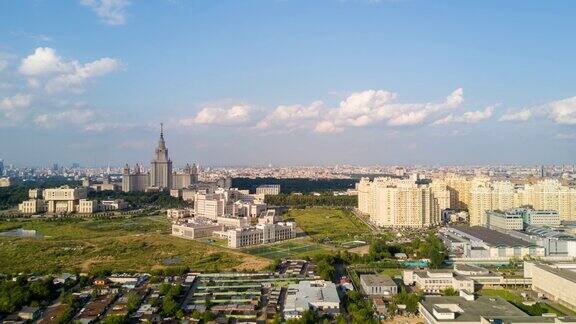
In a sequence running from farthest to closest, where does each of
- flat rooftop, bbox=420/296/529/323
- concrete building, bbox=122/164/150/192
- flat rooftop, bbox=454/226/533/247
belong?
concrete building, bbox=122/164/150/192, flat rooftop, bbox=454/226/533/247, flat rooftop, bbox=420/296/529/323

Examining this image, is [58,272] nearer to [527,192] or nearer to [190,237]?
[190,237]

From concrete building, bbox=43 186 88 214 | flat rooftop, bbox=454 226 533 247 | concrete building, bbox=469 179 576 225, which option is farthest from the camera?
concrete building, bbox=43 186 88 214

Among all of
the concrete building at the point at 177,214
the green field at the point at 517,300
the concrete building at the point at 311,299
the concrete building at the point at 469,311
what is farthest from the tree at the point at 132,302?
the concrete building at the point at 177,214

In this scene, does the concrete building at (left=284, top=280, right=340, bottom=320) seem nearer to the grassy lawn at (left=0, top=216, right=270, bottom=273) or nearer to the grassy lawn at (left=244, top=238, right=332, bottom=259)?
the grassy lawn at (left=0, top=216, right=270, bottom=273)

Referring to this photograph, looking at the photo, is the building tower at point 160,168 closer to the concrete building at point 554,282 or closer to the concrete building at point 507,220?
the concrete building at point 507,220

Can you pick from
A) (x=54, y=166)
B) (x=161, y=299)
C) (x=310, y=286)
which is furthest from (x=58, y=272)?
(x=54, y=166)

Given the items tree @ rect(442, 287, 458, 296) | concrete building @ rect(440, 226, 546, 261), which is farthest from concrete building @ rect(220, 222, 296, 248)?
tree @ rect(442, 287, 458, 296)

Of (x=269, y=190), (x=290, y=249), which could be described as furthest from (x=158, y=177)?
(x=290, y=249)
